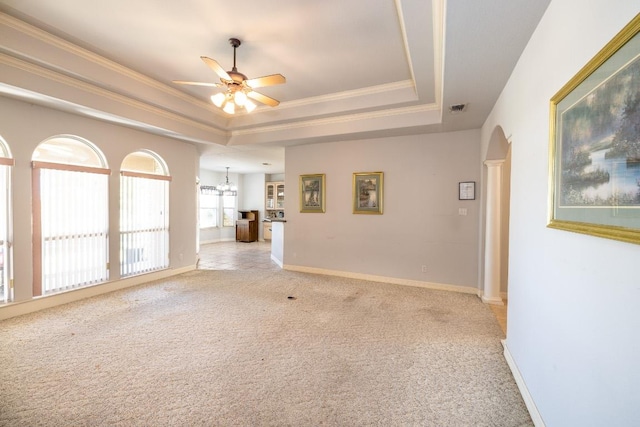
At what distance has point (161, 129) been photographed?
4.52m

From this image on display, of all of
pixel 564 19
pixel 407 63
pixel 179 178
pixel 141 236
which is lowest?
pixel 141 236

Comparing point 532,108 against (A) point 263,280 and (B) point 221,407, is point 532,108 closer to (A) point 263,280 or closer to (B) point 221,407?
(B) point 221,407

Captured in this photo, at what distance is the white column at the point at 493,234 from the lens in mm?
3836

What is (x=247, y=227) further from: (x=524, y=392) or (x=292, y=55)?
(x=524, y=392)

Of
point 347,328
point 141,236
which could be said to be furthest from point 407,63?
point 141,236

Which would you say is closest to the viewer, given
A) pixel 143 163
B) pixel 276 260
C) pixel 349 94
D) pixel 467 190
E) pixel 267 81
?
pixel 267 81

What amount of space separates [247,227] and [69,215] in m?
6.42

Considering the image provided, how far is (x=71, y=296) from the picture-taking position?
152 inches

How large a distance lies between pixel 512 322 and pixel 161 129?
533 centimetres

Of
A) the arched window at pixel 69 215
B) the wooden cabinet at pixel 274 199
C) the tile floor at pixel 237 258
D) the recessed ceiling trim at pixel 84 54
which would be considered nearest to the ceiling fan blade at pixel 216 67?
the recessed ceiling trim at pixel 84 54

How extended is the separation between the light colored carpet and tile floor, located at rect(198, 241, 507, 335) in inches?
65.2

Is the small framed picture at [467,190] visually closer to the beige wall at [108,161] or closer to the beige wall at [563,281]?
the beige wall at [563,281]

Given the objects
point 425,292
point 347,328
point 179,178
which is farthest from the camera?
point 179,178

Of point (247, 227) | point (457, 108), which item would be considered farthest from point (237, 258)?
point (457, 108)
